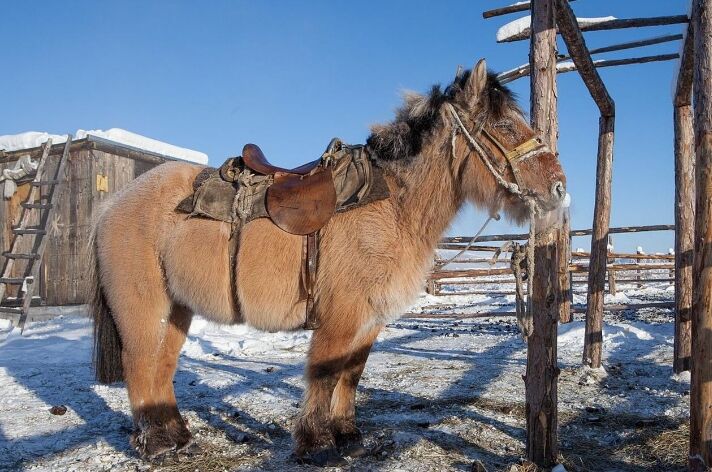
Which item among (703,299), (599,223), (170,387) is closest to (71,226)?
(170,387)

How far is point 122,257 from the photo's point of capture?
4.16 metres

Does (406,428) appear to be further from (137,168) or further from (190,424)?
(137,168)

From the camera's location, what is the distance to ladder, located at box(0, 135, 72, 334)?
1034 cm

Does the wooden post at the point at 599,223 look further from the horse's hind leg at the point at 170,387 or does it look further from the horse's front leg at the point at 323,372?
the horse's hind leg at the point at 170,387

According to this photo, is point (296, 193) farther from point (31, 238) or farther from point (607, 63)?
point (31, 238)

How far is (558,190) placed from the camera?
344 cm

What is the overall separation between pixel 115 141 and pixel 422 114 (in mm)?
10853

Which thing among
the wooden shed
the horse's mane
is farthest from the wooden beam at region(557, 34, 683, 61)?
the wooden shed

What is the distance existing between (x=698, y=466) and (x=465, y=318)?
33.0 feet

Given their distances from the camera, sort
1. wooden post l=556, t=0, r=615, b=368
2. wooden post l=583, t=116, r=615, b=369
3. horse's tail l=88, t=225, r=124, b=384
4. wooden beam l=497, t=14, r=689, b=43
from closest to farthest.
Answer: horse's tail l=88, t=225, r=124, b=384
wooden beam l=497, t=14, r=689, b=43
wooden post l=556, t=0, r=615, b=368
wooden post l=583, t=116, r=615, b=369

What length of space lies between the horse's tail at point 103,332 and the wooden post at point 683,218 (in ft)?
20.5

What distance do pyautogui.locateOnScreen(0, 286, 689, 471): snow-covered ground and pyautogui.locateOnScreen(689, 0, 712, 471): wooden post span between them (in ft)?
2.43

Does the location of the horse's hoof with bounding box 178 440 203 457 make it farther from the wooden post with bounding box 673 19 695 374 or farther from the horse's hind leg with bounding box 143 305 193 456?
the wooden post with bounding box 673 19 695 374

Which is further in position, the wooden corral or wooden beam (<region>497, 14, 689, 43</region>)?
wooden beam (<region>497, 14, 689, 43</region>)
